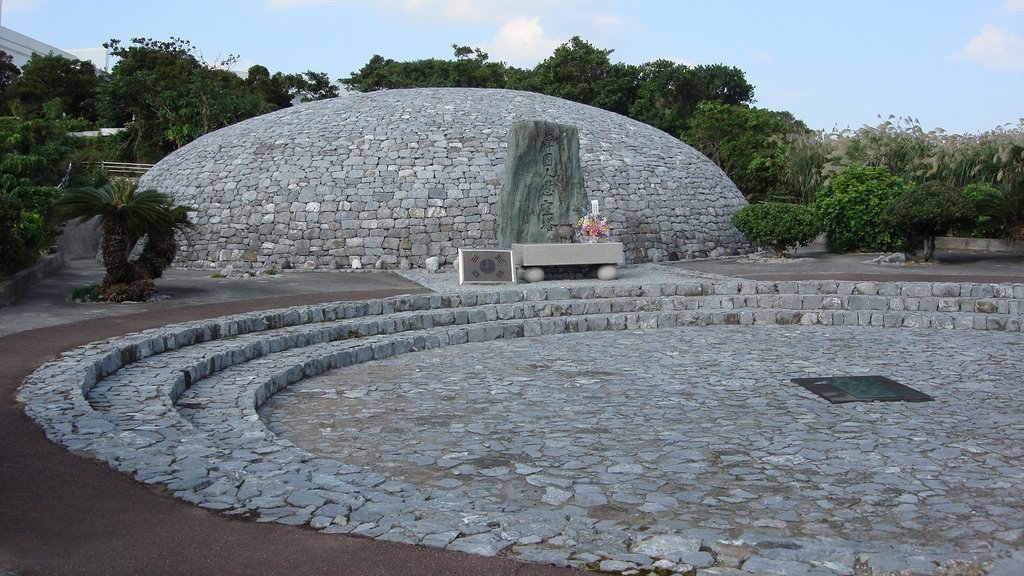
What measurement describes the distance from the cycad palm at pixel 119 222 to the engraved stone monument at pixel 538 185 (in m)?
6.26

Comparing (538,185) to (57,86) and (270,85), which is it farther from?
(57,86)

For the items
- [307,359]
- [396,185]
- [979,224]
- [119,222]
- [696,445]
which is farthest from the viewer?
[979,224]

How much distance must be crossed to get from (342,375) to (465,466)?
3554mm

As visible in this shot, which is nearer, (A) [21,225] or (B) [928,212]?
(A) [21,225]

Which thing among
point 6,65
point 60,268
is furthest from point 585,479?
point 6,65

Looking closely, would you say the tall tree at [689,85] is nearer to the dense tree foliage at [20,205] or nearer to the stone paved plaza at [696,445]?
the dense tree foliage at [20,205]

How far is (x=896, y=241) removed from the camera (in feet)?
66.1

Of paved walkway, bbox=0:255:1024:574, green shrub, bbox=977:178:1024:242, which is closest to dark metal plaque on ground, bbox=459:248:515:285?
paved walkway, bbox=0:255:1024:574

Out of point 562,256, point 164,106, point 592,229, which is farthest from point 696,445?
point 164,106

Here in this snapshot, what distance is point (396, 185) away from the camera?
1805 cm

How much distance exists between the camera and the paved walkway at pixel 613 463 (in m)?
3.56

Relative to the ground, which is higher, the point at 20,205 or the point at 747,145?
the point at 747,145

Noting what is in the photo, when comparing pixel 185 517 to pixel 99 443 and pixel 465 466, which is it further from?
pixel 465 466

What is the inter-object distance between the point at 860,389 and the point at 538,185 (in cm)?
957
